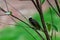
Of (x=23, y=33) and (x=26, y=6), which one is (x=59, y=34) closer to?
(x=23, y=33)

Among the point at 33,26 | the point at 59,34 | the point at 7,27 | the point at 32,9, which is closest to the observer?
the point at 33,26

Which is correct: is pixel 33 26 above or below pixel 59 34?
above

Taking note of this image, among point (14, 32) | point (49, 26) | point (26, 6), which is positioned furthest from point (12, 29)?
point (49, 26)

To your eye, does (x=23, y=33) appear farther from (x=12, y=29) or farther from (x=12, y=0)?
(x=12, y=0)

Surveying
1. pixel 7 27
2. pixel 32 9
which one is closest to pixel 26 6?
pixel 32 9

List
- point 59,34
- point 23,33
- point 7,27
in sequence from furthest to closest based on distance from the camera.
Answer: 1. point 7,27
2. point 23,33
3. point 59,34

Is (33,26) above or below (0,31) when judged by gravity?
above

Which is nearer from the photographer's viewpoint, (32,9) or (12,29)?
(12,29)

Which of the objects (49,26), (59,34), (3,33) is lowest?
(59,34)

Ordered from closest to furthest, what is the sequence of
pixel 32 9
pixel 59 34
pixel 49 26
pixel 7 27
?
pixel 49 26, pixel 59 34, pixel 7 27, pixel 32 9
